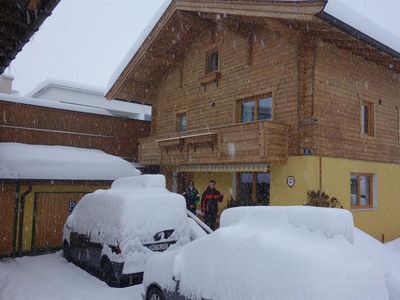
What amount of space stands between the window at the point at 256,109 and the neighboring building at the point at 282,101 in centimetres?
4

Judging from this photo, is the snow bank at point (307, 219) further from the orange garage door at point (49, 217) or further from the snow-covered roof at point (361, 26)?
the orange garage door at point (49, 217)

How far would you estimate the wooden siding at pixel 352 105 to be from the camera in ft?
37.6

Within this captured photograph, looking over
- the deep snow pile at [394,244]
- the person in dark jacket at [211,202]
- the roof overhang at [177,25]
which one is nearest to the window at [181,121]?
the roof overhang at [177,25]

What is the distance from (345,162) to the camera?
12.0 metres

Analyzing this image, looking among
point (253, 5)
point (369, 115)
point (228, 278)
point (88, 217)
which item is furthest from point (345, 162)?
point (228, 278)

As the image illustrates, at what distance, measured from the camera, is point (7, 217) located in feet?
40.1

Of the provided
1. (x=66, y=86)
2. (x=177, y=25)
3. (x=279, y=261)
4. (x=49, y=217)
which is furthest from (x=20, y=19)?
(x=66, y=86)

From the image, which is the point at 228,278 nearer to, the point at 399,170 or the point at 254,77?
the point at 254,77

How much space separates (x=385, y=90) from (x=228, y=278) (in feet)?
39.5

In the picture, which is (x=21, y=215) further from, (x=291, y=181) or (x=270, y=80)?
(x=270, y=80)

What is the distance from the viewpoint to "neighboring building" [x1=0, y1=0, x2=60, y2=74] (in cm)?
430

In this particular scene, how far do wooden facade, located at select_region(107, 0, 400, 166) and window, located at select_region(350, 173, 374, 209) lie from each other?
0.78 metres

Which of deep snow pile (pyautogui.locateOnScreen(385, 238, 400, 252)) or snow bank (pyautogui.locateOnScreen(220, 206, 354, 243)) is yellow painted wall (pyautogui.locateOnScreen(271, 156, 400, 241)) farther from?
snow bank (pyautogui.locateOnScreen(220, 206, 354, 243))

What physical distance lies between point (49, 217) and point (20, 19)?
9.75 metres
